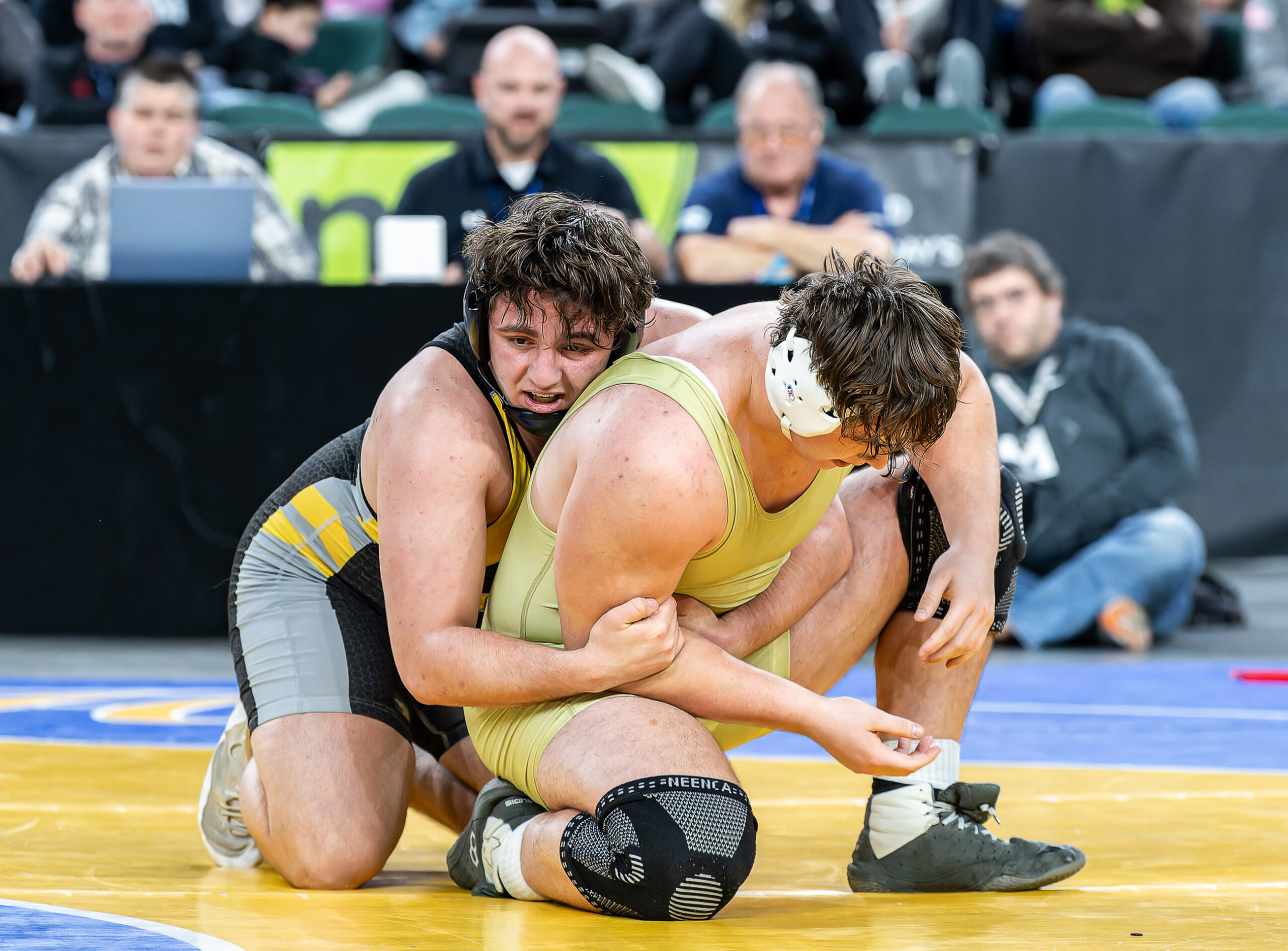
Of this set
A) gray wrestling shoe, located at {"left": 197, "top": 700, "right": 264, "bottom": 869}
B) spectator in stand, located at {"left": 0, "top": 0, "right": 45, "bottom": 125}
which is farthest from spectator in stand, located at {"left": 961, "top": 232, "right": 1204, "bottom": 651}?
spectator in stand, located at {"left": 0, "top": 0, "right": 45, "bottom": 125}

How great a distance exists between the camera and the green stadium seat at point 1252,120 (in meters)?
7.19

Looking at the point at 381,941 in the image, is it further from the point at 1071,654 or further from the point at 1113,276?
the point at 1113,276

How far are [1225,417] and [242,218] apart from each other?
172 inches

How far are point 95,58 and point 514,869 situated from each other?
20.0 ft

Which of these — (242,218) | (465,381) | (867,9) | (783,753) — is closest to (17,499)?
(242,218)

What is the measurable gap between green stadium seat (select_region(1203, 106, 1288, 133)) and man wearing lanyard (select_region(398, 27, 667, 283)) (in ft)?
10.4

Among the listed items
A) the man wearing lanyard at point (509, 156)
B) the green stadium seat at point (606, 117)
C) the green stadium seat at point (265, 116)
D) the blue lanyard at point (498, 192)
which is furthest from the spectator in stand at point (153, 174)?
the green stadium seat at point (606, 117)

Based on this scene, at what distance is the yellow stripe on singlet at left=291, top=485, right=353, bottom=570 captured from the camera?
274cm

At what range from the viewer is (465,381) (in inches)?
94.0

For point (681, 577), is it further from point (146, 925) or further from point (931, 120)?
point (931, 120)

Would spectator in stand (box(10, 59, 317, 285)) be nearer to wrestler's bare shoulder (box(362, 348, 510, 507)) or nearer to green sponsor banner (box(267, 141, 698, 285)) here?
green sponsor banner (box(267, 141, 698, 285))

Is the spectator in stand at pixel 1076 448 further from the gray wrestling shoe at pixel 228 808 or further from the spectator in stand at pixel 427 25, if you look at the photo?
the spectator in stand at pixel 427 25

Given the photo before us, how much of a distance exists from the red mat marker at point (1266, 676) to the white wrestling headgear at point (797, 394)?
2.87 metres

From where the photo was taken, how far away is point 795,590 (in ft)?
7.97
